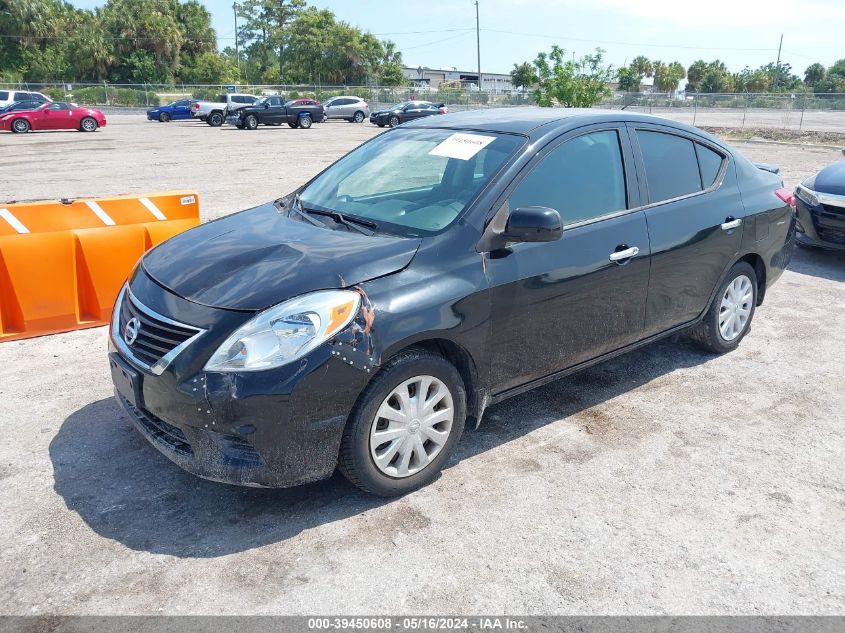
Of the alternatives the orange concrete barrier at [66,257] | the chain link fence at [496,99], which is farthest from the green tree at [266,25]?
the orange concrete barrier at [66,257]

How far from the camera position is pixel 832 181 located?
8.16 m

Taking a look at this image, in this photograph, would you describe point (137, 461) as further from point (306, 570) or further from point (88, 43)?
point (88, 43)

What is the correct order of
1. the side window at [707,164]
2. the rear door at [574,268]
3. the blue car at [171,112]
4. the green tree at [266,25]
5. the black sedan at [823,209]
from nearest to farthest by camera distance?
1. the rear door at [574,268]
2. the side window at [707,164]
3. the black sedan at [823,209]
4. the blue car at [171,112]
5. the green tree at [266,25]

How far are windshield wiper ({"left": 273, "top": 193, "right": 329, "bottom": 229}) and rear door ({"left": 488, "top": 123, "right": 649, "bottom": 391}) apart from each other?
1.02m

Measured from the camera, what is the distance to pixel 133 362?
327 centimetres

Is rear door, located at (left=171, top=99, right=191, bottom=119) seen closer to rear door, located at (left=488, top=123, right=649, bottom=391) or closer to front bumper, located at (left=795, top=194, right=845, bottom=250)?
front bumper, located at (left=795, top=194, right=845, bottom=250)

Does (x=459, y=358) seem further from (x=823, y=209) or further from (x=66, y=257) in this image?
(x=823, y=209)

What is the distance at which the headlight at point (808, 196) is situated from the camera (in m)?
8.16

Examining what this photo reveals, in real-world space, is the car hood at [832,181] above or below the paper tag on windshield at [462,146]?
below

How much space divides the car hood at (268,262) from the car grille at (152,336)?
0.15 m

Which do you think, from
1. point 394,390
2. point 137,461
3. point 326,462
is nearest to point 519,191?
point 394,390

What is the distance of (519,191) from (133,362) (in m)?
2.11

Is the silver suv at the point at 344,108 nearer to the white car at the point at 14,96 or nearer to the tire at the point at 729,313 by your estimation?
the white car at the point at 14,96

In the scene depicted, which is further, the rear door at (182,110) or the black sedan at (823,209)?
the rear door at (182,110)
